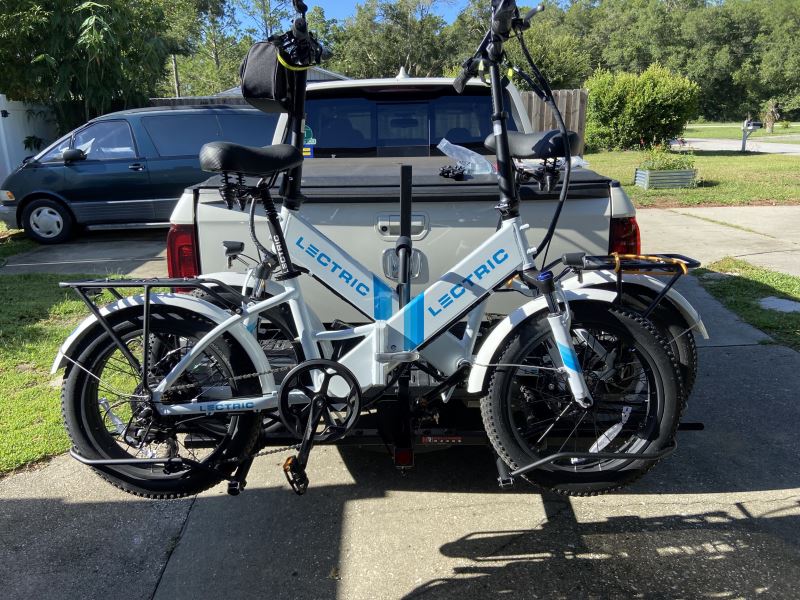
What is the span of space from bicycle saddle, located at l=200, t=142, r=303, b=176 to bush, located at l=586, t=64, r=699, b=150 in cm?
2128

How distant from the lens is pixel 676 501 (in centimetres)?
310

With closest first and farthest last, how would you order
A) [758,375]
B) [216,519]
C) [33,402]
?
[216,519]
[33,402]
[758,375]

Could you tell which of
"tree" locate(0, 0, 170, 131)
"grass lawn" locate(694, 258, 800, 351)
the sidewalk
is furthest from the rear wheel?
"tree" locate(0, 0, 170, 131)

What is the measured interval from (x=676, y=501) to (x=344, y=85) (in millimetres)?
3308

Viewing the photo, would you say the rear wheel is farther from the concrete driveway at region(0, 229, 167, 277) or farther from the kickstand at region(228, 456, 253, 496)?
the concrete driveway at region(0, 229, 167, 277)

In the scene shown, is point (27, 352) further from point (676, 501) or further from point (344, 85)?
point (676, 501)

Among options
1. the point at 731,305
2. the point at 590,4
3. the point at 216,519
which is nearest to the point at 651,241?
the point at 731,305

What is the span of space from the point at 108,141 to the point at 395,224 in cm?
833

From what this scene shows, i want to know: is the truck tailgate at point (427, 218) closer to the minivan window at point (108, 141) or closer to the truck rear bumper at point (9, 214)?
the minivan window at point (108, 141)

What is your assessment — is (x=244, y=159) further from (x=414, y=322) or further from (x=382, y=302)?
(x=414, y=322)

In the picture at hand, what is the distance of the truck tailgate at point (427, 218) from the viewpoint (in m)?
3.02

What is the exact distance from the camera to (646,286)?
2.91 metres

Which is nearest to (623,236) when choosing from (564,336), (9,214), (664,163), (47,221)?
(564,336)

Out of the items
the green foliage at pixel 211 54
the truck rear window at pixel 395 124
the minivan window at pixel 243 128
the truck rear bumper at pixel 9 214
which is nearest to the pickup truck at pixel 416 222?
the truck rear window at pixel 395 124
